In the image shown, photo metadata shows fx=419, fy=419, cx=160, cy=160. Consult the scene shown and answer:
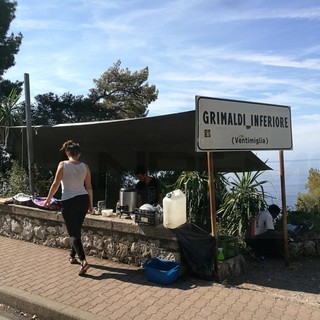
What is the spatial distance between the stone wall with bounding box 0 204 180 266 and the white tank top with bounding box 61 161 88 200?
810 mm

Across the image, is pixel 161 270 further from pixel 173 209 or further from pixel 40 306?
pixel 40 306

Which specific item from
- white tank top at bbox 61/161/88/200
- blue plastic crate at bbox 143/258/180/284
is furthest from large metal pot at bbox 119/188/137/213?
blue plastic crate at bbox 143/258/180/284

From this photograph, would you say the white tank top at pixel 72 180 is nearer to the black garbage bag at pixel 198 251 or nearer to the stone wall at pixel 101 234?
the stone wall at pixel 101 234

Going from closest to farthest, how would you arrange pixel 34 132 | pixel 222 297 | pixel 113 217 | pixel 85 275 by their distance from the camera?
1. pixel 222 297
2. pixel 85 275
3. pixel 113 217
4. pixel 34 132

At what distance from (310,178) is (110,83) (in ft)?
40.7

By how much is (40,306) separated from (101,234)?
1.94 m

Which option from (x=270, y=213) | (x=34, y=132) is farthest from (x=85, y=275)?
(x=34, y=132)

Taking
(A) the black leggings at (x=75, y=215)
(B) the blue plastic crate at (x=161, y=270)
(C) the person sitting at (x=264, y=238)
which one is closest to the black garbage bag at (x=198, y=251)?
(B) the blue plastic crate at (x=161, y=270)

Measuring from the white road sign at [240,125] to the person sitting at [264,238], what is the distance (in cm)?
146

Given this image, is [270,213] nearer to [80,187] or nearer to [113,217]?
[113,217]

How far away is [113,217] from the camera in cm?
648

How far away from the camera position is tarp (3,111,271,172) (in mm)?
6902

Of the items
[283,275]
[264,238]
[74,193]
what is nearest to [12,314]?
[74,193]

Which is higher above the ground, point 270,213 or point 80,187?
point 80,187
